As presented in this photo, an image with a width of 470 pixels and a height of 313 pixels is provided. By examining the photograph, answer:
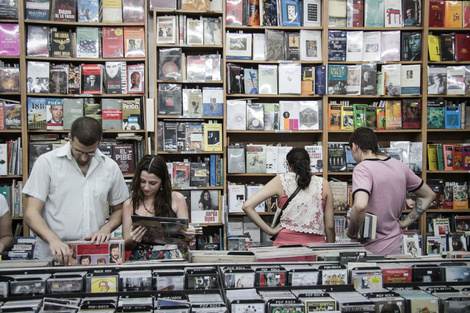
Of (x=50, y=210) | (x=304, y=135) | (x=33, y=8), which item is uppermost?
(x=33, y=8)

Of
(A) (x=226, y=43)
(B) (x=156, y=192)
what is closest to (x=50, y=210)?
(B) (x=156, y=192)

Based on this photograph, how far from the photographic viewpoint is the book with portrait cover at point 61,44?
418 cm

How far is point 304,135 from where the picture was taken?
190 inches

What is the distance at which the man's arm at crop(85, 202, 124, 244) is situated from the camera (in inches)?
75.6

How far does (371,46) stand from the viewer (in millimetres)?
4504

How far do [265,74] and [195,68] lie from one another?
2.76 feet

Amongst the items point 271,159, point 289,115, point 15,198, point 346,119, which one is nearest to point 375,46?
point 346,119

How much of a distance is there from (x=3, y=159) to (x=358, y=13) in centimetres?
444

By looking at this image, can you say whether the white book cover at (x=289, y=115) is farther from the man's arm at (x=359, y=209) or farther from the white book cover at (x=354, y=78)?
the man's arm at (x=359, y=209)

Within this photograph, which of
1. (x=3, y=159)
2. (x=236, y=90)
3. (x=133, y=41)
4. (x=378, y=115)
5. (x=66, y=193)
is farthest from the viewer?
(x=378, y=115)

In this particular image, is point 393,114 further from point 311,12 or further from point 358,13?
point 311,12

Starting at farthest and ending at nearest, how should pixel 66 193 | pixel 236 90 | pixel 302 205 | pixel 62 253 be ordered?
1. pixel 236 90
2. pixel 302 205
3. pixel 66 193
4. pixel 62 253

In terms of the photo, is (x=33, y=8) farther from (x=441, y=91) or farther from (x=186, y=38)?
(x=441, y=91)

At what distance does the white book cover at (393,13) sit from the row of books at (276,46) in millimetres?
849
